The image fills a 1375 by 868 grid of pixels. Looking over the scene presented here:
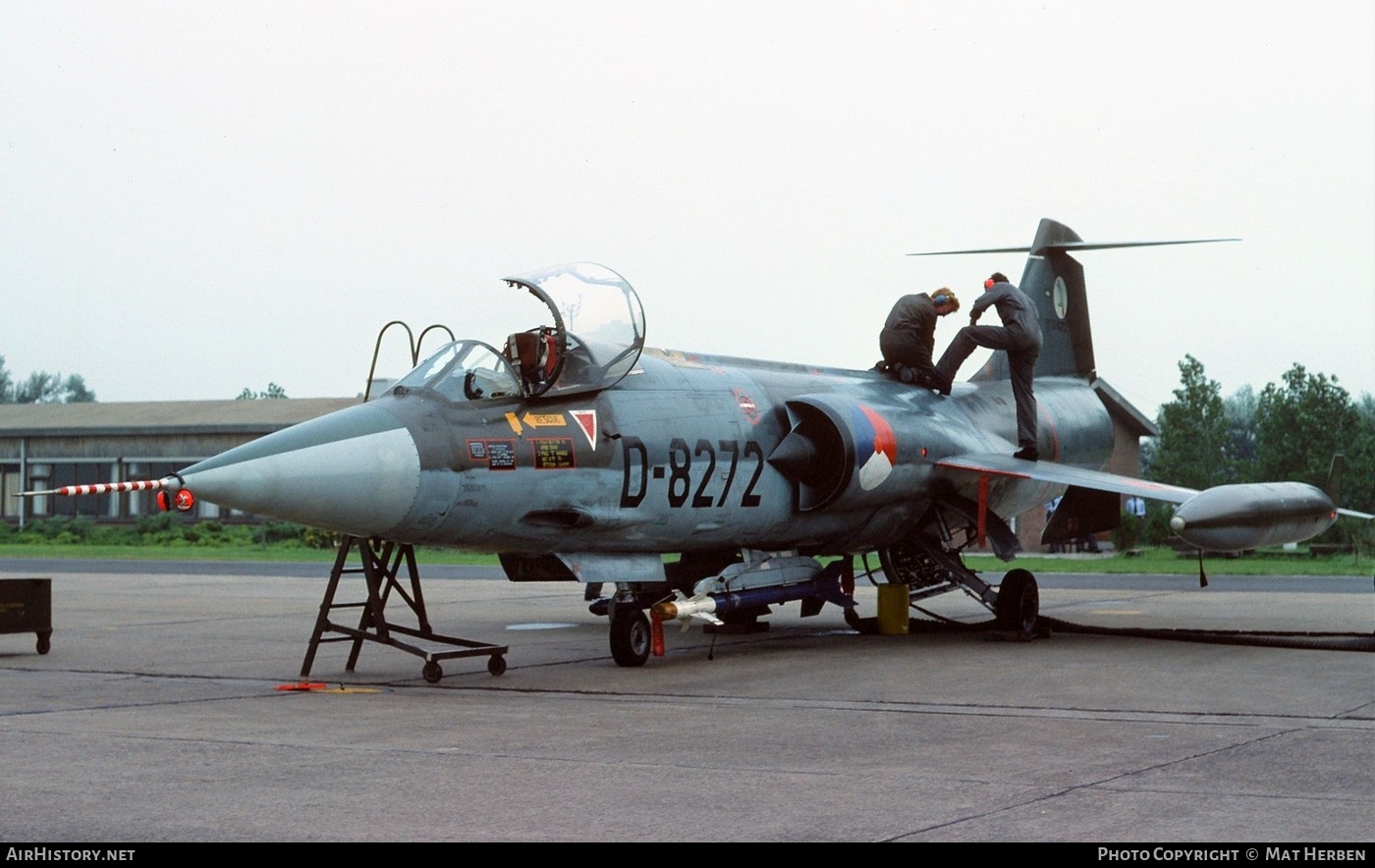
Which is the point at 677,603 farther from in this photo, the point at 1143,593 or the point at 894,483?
the point at 1143,593

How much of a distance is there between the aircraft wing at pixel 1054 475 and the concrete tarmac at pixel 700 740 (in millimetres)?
1387

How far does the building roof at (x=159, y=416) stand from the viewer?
53750 mm

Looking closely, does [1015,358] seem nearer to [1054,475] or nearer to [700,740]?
[1054,475]

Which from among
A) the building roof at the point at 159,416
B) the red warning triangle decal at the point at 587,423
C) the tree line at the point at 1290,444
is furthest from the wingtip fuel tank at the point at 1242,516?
the building roof at the point at 159,416

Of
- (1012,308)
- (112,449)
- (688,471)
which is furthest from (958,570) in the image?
(112,449)

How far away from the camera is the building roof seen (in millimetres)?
53750

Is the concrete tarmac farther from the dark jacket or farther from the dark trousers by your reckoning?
the dark jacket

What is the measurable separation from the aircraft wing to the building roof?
39.1 metres

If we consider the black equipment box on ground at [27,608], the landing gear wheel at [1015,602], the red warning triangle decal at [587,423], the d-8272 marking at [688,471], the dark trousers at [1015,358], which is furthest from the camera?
the dark trousers at [1015,358]

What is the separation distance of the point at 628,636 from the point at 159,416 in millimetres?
49549

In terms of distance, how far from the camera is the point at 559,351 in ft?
39.0

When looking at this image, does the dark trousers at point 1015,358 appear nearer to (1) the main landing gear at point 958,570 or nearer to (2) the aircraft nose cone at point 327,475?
(1) the main landing gear at point 958,570

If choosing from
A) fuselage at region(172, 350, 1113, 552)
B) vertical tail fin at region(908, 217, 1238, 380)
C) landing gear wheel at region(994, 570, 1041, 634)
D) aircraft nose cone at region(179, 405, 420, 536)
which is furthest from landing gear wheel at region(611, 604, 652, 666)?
vertical tail fin at region(908, 217, 1238, 380)
